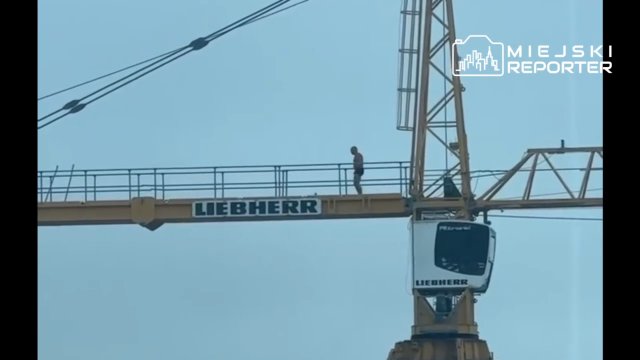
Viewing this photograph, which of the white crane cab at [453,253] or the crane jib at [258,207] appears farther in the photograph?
the crane jib at [258,207]

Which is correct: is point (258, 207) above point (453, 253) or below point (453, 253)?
above

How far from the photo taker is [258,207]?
4622 cm

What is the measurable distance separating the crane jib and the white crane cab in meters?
3.15

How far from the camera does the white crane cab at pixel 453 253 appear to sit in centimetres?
4572

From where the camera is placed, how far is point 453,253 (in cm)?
4616

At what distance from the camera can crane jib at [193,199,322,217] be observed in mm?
45906

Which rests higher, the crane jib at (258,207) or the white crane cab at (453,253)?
the crane jib at (258,207)

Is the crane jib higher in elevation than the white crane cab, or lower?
higher

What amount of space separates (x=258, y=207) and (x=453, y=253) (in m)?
5.99

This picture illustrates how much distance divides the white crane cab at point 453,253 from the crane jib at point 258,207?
10.3 feet

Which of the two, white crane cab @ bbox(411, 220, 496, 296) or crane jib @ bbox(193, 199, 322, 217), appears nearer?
white crane cab @ bbox(411, 220, 496, 296)

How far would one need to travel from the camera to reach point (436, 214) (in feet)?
154
